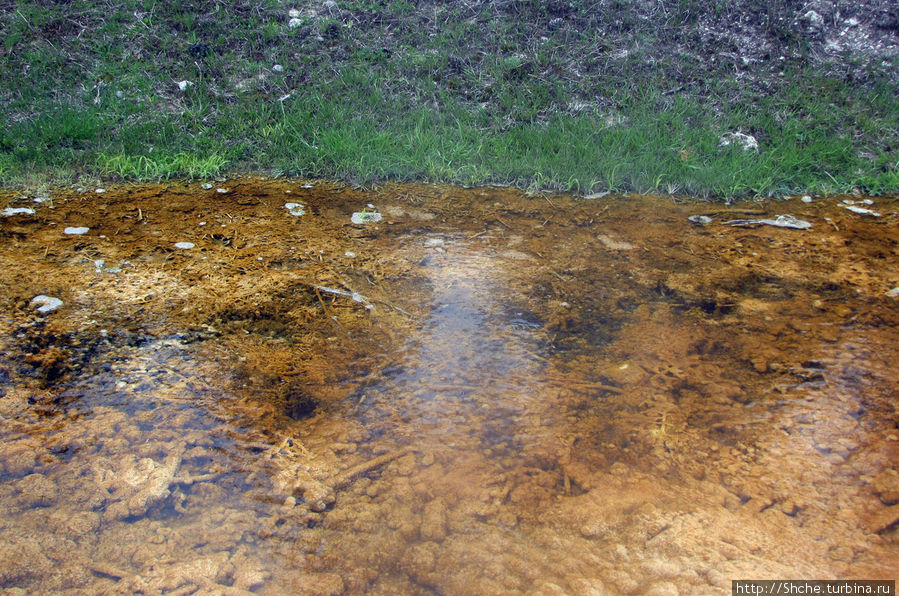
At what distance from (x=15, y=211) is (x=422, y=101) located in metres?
2.75

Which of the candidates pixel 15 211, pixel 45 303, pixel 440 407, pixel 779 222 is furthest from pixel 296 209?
pixel 779 222

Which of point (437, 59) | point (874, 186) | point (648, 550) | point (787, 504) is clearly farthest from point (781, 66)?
point (648, 550)

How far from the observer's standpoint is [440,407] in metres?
1.98

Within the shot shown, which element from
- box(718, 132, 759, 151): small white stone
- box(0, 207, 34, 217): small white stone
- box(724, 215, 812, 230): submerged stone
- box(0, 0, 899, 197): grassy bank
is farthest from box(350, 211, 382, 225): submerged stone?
box(718, 132, 759, 151): small white stone

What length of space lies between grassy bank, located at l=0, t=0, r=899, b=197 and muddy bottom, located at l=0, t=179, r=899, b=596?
82cm

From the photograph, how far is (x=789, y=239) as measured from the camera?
319cm

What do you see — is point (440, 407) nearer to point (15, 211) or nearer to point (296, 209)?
point (296, 209)

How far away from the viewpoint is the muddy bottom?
4.93ft

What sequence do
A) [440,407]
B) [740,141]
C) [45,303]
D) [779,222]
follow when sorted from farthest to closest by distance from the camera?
[740,141], [779,222], [45,303], [440,407]

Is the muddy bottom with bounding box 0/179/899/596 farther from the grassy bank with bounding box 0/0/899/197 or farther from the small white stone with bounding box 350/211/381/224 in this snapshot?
the grassy bank with bounding box 0/0/899/197

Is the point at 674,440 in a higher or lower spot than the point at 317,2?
lower

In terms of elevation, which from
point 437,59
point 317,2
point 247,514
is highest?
point 317,2

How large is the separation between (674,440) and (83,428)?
6.15 feet

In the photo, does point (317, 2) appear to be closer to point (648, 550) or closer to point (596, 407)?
point (596, 407)
